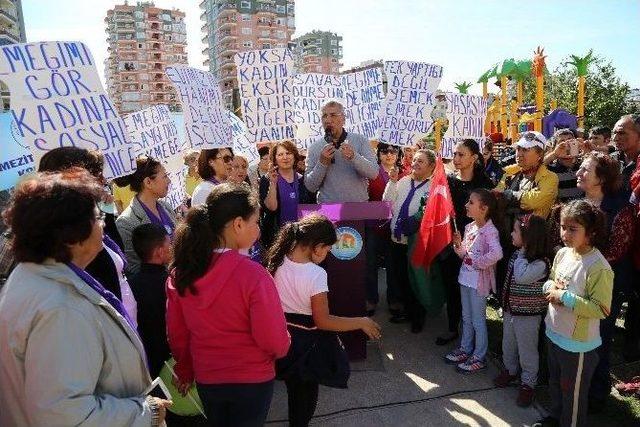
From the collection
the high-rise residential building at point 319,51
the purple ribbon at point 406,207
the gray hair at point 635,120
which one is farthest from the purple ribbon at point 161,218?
the high-rise residential building at point 319,51

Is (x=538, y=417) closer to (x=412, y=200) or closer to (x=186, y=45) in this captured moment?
(x=412, y=200)

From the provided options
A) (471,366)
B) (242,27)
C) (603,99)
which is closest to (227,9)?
(242,27)

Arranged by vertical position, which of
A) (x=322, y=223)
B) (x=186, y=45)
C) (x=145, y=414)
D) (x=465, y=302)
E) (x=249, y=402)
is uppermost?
(x=186, y=45)

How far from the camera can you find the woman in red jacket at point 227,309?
82.1 inches

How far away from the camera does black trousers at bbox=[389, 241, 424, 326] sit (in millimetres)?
5082

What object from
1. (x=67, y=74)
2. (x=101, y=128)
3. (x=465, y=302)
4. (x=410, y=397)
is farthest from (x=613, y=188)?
(x=67, y=74)

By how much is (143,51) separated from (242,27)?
874 inches

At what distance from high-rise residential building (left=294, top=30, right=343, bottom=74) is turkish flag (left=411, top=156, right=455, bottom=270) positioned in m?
110

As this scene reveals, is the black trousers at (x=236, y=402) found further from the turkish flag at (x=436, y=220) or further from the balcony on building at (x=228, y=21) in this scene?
the balcony on building at (x=228, y=21)

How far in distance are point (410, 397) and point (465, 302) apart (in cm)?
103

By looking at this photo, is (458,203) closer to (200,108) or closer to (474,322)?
(474,322)

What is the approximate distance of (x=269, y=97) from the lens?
17.3 feet

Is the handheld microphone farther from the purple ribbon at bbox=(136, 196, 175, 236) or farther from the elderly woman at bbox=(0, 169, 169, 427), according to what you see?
the elderly woman at bbox=(0, 169, 169, 427)

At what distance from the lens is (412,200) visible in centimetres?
490
